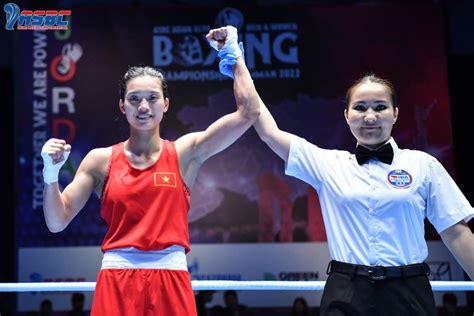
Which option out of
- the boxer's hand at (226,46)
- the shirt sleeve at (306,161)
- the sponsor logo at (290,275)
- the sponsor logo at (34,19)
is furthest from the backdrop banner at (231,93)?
the shirt sleeve at (306,161)

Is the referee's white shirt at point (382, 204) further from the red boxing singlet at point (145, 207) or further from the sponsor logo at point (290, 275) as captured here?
the sponsor logo at point (290, 275)

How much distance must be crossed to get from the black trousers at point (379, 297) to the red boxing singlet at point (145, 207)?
0.55 m

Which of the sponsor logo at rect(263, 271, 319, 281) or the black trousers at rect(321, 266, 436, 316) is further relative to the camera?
the sponsor logo at rect(263, 271, 319, 281)

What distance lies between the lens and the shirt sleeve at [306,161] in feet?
7.55

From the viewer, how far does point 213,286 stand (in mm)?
3113

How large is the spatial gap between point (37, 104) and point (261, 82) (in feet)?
8.02

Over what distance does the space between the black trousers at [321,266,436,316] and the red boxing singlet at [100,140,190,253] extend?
0.55m

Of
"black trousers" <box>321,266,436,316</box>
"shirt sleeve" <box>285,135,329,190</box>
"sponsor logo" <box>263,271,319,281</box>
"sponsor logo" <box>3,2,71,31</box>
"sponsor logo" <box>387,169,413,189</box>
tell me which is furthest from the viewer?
"sponsor logo" <box>263,271,319,281</box>

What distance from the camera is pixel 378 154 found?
227 centimetres

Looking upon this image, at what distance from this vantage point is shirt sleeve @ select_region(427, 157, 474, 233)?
7.27 feet

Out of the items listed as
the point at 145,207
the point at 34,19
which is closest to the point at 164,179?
the point at 145,207

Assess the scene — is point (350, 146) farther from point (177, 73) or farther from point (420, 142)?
point (177, 73)

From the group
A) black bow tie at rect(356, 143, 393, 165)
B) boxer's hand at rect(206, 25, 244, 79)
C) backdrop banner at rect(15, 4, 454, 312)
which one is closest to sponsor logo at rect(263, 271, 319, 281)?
backdrop banner at rect(15, 4, 454, 312)

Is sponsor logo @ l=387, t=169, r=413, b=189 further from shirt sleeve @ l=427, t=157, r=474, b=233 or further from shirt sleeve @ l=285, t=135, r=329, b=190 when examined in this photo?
shirt sleeve @ l=285, t=135, r=329, b=190
